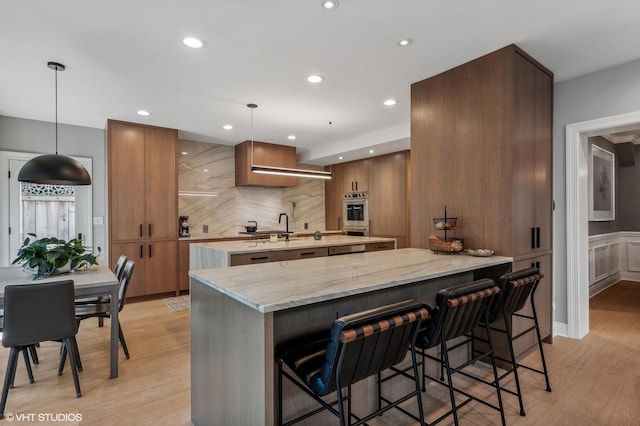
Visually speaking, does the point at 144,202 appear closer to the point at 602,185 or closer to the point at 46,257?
the point at 46,257

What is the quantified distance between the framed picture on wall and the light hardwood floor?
2183 millimetres

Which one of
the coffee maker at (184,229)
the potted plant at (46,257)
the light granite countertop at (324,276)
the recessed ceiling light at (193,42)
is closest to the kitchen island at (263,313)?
the light granite countertop at (324,276)

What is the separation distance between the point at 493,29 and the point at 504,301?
1.87m

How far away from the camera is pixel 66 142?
4.77 meters

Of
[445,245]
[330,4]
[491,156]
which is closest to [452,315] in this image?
[445,245]

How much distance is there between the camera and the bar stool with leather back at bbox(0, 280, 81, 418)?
2084 millimetres

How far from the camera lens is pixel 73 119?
4.53m

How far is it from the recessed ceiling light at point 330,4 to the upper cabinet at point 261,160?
3777 millimetres

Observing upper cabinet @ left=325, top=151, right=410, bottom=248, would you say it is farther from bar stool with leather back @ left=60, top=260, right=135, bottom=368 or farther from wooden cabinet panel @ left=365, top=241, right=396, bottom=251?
bar stool with leather back @ left=60, top=260, right=135, bottom=368

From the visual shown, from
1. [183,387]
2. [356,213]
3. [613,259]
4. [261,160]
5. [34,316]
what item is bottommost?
[183,387]

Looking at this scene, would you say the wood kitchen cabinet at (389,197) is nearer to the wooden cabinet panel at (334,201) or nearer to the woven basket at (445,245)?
the wooden cabinet panel at (334,201)

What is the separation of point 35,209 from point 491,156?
18.2 ft

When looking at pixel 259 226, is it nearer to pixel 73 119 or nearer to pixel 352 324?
pixel 73 119

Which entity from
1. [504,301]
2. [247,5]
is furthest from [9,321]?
[504,301]
